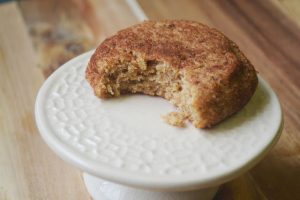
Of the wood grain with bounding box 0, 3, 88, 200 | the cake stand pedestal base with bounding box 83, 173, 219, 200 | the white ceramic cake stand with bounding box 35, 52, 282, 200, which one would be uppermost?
the white ceramic cake stand with bounding box 35, 52, 282, 200

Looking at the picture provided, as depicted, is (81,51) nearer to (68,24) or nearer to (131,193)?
(68,24)

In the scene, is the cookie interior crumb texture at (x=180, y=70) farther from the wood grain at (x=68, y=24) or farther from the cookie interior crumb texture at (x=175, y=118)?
the wood grain at (x=68, y=24)

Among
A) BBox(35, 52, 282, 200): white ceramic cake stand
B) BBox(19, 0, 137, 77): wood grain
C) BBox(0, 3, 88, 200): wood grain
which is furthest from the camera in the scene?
BBox(19, 0, 137, 77): wood grain

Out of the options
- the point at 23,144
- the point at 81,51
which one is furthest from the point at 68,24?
the point at 23,144

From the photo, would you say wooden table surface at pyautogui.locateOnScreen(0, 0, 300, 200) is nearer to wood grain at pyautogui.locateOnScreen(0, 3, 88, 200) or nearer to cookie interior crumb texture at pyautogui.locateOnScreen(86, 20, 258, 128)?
wood grain at pyautogui.locateOnScreen(0, 3, 88, 200)

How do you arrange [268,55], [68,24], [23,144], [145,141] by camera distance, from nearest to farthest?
[145,141] → [23,144] → [268,55] → [68,24]

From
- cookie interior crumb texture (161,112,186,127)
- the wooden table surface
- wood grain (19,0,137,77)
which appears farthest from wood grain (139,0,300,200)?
cookie interior crumb texture (161,112,186,127)
